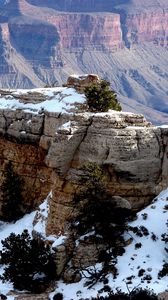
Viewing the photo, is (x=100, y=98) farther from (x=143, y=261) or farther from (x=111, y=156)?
(x=143, y=261)

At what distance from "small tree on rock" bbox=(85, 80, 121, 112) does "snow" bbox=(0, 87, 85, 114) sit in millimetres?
1065

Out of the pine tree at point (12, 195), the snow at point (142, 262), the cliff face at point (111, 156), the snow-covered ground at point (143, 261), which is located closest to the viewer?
the snow at point (142, 262)

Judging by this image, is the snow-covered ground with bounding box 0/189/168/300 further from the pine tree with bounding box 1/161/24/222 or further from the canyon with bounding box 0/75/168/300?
the pine tree with bounding box 1/161/24/222

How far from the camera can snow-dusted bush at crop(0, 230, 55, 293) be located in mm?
55344

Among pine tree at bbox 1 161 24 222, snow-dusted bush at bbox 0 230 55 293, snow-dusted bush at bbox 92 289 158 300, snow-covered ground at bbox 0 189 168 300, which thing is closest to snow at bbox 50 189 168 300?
snow-covered ground at bbox 0 189 168 300

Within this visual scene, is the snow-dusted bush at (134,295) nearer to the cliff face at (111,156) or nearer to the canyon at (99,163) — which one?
the canyon at (99,163)

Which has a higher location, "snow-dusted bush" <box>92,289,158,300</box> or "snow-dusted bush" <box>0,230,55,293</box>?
"snow-dusted bush" <box>0,230,55,293</box>

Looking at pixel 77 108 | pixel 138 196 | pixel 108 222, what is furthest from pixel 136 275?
pixel 77 108

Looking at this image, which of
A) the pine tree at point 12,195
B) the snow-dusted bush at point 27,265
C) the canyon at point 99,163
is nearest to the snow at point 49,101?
the canyon at point 99,163

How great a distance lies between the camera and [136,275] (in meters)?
51.2

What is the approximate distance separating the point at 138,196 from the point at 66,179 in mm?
6641

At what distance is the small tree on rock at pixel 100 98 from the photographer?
66438mm

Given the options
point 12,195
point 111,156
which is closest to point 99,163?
point 111,156

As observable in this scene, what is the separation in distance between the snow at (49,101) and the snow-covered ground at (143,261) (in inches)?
527
